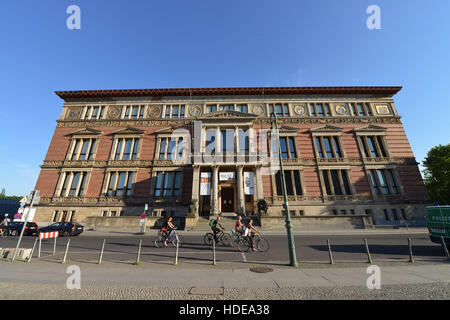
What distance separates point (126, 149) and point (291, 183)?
984 inches

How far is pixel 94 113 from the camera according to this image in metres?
28.9

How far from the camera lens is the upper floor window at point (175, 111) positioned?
28266 millimetres

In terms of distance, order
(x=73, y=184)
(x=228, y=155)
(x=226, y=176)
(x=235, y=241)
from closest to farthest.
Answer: (x=235, y=241), (x=226, y=176), (x=228, y=155), (x=73, y=184)

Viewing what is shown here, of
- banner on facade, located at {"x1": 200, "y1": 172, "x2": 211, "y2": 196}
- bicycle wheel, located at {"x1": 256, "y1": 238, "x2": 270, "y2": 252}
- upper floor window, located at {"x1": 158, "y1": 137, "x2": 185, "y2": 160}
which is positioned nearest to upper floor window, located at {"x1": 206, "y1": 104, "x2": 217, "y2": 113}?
upper floor window, located at {"x1": 158, "y1": 137, "x2": 185, "y2": 160}

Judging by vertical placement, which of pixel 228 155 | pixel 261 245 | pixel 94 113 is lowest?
pixel 261 245

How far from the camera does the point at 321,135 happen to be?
2628 centimetres

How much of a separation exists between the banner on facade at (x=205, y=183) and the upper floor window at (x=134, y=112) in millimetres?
15142

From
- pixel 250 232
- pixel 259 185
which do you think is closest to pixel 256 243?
pixel 250 232

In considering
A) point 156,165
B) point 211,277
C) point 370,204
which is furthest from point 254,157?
point 211,277

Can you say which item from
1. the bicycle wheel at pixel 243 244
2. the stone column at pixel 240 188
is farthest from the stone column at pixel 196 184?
the bicycle wheel at pixel 243 244

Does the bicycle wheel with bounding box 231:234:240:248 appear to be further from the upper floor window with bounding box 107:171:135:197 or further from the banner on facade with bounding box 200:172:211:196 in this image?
the upper floor window with bounding box 107:171:135:197

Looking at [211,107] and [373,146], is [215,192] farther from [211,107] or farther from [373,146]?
[373,146]

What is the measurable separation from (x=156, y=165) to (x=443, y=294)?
26058 millimetres
